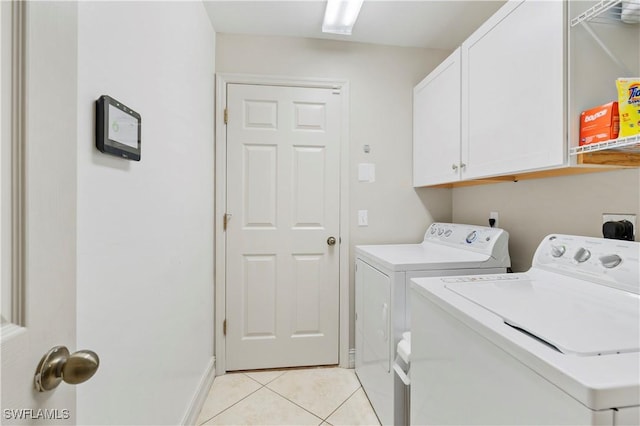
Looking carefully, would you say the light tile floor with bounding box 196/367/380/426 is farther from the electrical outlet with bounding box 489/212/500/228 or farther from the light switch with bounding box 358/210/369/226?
the electrical outlet with bounding box 489/212/500/228

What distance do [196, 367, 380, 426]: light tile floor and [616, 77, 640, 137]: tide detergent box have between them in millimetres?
1750

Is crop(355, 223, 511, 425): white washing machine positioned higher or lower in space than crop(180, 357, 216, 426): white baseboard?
higher

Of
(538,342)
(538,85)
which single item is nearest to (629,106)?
(538,85)

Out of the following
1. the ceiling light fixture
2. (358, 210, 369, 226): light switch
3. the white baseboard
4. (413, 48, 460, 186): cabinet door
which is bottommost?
the white baseboard

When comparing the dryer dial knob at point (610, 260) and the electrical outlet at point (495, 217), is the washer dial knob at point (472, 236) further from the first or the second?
the dryer dial knob at point (610, 260)

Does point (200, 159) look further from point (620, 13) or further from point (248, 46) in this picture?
point (620, 13)

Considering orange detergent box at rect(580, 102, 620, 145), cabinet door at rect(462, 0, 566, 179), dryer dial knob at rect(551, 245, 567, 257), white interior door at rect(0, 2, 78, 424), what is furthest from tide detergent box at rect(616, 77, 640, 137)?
white interior door at rect(0, 2, 78, 424)

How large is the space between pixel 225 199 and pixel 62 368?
1794 millimetres

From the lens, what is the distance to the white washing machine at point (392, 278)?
4.91 feet

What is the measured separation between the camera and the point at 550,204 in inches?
60.2

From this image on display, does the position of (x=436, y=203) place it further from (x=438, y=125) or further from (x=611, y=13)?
(x=611, y=13)

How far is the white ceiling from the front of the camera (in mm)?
1861

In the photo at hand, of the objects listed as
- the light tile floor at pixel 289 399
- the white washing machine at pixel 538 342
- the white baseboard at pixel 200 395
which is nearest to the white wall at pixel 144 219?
the white baseboard at pixel 200 395

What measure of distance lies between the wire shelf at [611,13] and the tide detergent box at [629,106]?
25cm
